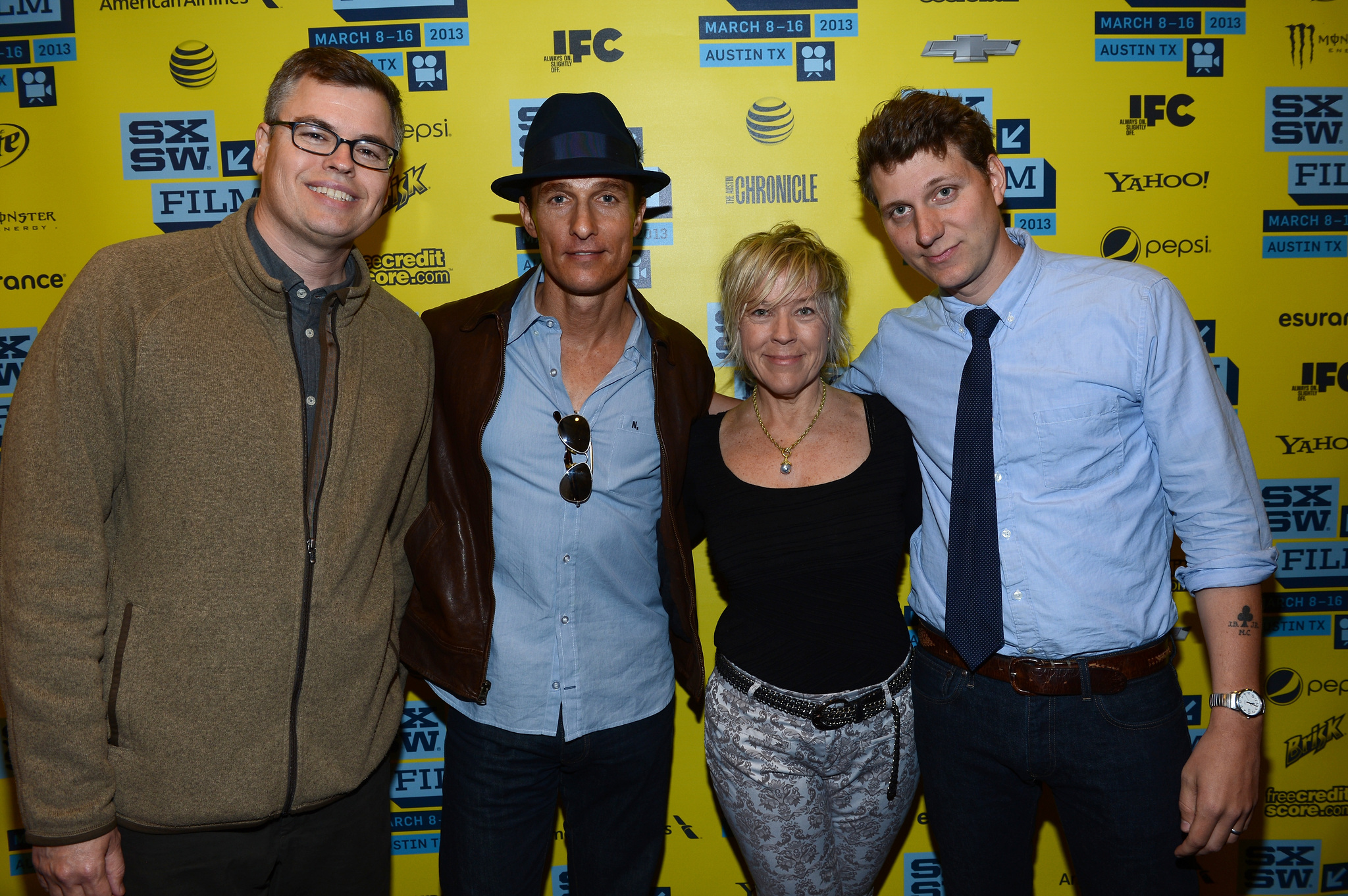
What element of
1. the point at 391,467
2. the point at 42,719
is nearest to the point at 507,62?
the point at 391,467

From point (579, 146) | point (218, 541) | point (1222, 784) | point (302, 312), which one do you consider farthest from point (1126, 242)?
point (218, 541)

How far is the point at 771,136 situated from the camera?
8.11 feet

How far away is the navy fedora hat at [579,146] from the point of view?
1875 millimetres

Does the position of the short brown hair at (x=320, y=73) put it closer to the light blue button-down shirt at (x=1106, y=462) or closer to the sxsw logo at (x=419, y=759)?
the light blue button-down shirt at (x=1106, y=462)

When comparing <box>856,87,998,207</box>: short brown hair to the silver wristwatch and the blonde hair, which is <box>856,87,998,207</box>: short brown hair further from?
the silver wristwatch

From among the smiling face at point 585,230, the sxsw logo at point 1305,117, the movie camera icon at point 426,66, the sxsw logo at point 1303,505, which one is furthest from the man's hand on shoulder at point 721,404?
the sxsw logo at point 1305,117

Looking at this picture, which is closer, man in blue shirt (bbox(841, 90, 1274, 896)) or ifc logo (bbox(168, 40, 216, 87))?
man in blue shirt (bbox(841, 90, 1274, 896))

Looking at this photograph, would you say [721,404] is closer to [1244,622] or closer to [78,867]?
[1244,622]

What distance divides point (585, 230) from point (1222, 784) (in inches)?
71.5

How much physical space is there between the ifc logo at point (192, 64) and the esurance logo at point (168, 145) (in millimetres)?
101

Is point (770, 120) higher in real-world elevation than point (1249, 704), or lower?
higher

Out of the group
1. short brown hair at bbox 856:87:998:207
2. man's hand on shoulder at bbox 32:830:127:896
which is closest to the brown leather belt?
short brown hair at bbox 856:87:998:207

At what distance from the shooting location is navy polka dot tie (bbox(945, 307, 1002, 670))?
1.67 m

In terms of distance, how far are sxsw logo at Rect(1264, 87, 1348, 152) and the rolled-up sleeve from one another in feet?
4.75
